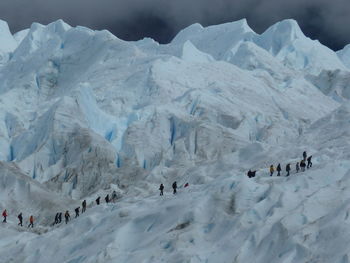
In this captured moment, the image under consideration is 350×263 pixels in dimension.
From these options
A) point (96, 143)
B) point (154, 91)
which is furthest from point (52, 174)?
point (154, 91)

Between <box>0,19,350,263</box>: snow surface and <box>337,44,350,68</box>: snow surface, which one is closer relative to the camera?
<box>0,19,350,263</box>: snow surface

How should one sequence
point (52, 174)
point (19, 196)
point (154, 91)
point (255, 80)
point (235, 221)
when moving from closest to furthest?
point (235, 221) < point (19, 196) < point (52, 174) < point (154, 91) < point (255, 80)

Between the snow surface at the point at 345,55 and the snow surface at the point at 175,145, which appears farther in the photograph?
the snow surface at the point at 345,55

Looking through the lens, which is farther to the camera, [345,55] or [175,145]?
[345,55]

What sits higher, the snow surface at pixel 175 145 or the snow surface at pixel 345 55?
the snow surface at pixel 175 145

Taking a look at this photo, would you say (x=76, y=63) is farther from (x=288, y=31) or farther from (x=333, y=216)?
(x=333, y=216)

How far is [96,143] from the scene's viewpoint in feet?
271

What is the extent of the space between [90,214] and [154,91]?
59.5m

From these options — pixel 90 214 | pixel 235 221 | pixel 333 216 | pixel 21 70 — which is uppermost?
pixel 333 216

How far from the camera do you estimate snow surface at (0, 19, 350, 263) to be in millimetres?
29828

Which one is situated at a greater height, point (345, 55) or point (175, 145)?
point (175, 145)

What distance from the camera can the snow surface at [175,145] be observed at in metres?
29.8

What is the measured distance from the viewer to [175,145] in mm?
84375

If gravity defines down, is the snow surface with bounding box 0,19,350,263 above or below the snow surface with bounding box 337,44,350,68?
above
